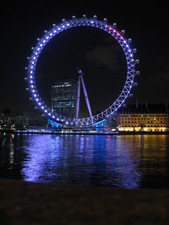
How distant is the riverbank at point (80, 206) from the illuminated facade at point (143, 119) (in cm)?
13154

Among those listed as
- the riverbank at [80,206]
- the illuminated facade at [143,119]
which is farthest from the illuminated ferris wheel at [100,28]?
the illuminated facade at [143,119]

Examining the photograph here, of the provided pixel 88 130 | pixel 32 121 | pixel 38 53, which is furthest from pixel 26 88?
pixel 32 121

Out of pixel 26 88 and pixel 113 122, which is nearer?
pixel 26 88

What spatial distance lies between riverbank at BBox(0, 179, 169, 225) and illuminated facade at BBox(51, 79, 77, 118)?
134 metres

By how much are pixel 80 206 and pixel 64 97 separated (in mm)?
143159

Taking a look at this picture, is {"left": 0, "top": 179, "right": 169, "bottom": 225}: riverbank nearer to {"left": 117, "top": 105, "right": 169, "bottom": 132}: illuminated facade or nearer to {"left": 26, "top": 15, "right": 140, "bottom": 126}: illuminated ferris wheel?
{"left": 26, "top": 15, "right": 140, "bottom": 126}: illuminated ferris wheel

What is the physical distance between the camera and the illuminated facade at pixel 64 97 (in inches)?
5699

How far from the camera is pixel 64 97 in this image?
14850cm

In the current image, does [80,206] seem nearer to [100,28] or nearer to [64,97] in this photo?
[100,28]

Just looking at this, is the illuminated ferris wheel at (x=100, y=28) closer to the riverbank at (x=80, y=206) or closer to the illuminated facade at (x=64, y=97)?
the riverbank at (x=80, y=206)

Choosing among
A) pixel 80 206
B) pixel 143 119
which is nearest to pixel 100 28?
pixel 80 206

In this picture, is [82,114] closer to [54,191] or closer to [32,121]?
[32,121]

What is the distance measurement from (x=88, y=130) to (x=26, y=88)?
5087 cm

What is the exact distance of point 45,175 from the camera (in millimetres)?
13773
